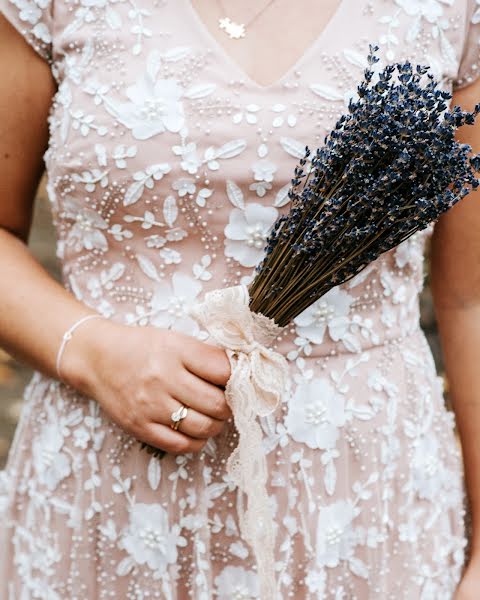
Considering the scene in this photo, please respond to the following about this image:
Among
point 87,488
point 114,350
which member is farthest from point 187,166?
point 87,488

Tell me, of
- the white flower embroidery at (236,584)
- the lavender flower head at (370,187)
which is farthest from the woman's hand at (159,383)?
the white flower embroidery at (236,584)

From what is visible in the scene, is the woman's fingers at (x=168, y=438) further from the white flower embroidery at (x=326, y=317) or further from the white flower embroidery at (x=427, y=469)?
the white flower embroidery at (x=427, y=469)

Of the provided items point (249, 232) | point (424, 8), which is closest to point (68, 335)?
point (249, 232)

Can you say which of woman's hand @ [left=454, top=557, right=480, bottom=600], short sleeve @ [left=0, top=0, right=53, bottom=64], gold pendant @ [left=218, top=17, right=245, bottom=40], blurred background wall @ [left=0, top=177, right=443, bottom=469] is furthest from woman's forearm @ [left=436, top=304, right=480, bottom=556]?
blurred background wall @ [left=0, top=177, right=443, bottom=469]

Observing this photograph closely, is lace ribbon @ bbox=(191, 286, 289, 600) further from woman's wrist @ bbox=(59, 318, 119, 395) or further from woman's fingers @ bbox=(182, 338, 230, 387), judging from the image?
woman's wrist @ bbox=(59, 318, 119, 395)

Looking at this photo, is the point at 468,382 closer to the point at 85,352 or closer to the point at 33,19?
the point at 85,352

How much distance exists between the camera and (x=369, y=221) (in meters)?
0.96

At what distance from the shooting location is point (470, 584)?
1.29 meters

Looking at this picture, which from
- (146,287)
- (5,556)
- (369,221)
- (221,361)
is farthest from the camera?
(5,556)

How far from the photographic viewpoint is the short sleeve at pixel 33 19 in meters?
1.16

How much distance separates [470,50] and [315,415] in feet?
2.14

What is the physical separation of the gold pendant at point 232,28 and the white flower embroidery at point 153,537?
75cm

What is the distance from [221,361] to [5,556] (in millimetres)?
606

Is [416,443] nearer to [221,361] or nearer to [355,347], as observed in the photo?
[355,347]
